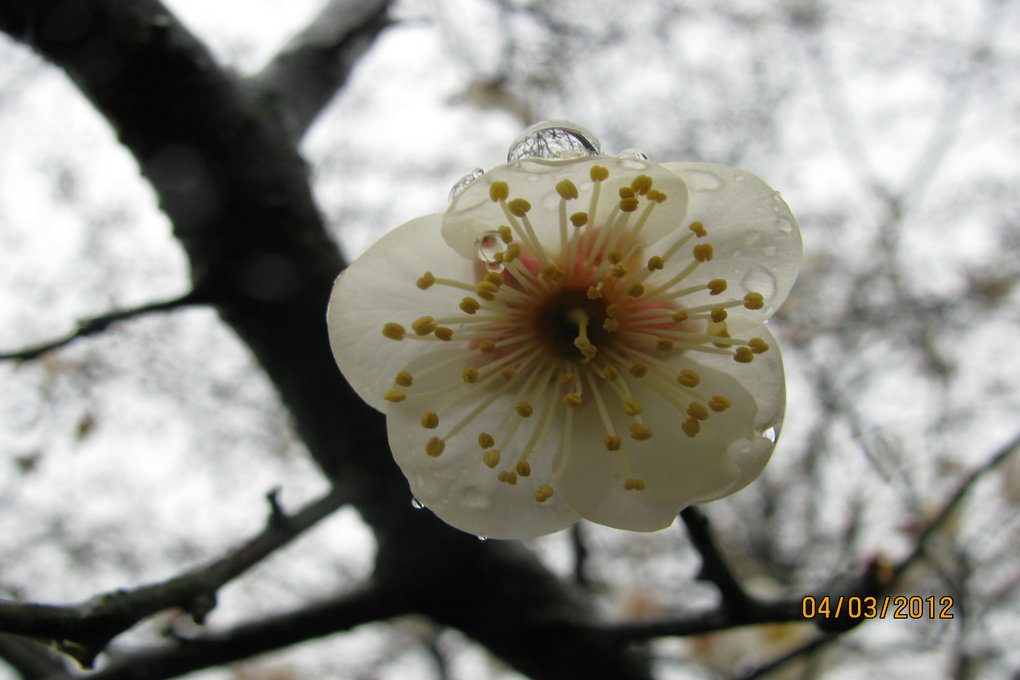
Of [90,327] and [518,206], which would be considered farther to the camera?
[90,327]

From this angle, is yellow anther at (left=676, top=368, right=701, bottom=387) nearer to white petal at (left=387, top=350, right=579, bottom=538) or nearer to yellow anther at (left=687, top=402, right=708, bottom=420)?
yellow anther at (left=687, top=402, right=708, bottom=420)

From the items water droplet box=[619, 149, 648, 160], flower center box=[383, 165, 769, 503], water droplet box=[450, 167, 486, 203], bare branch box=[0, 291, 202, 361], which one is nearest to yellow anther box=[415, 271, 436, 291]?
flower center box=[383, 165, 769, 503]

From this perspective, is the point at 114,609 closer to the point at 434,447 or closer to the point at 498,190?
the point at 434,447

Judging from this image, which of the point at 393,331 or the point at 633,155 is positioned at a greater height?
the point at 633,155

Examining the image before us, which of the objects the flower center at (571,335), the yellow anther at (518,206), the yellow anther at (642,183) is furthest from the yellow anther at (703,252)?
the yellow anther at (518,206)

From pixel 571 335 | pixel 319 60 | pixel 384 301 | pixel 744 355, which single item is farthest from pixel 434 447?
pixel 319 60

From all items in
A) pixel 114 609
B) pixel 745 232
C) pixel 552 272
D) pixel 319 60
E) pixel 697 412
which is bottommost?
pixel 114 609
